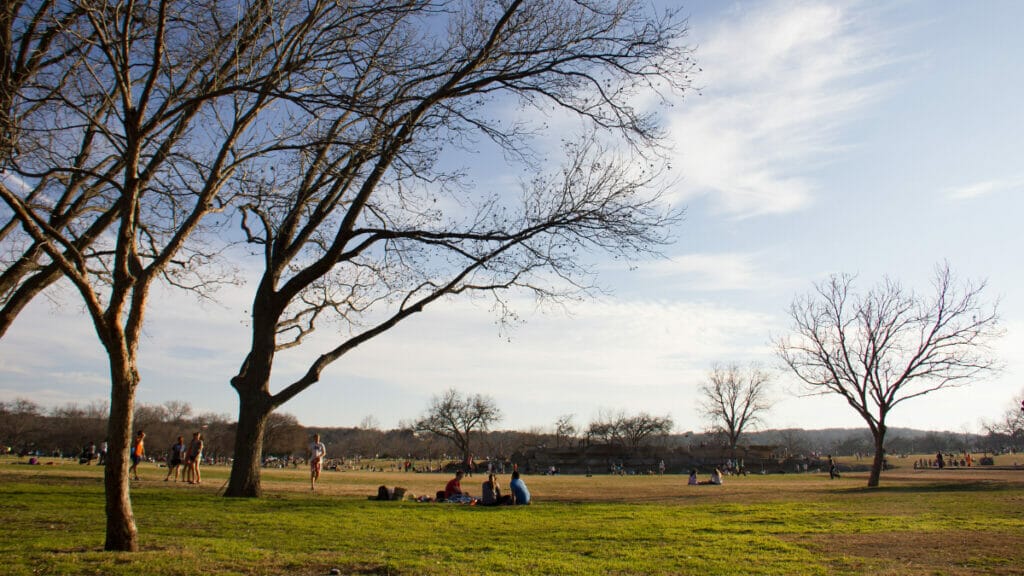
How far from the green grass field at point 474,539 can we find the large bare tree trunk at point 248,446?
0.61 metres

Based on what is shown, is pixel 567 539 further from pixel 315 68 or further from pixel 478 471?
pixel 478 471

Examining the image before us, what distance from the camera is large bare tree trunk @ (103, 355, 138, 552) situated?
283 inches

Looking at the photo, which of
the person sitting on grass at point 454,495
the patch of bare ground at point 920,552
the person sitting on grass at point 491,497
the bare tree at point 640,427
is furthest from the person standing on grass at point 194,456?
the bare tree at point 640,427

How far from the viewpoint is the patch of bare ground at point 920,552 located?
7.95 m

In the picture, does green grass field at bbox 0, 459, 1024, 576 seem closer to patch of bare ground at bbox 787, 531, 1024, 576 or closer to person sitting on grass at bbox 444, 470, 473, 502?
patch of bare ground at bbox 787, 531, 1024, 576

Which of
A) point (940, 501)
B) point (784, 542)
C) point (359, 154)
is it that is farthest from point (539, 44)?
point (940, 501)

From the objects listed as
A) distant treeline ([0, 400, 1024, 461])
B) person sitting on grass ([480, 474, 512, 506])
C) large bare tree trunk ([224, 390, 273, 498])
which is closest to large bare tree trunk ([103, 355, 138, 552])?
large bare tree trunk ([224, 390, 273, 498])

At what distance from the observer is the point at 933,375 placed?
1161 inches

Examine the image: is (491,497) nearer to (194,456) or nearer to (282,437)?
(194,456)

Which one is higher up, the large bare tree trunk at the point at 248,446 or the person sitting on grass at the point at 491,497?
the large bare tree trunk at the point at 248,446

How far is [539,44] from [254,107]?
16.5ft

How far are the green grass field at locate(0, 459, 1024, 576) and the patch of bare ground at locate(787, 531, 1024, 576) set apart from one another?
30mm

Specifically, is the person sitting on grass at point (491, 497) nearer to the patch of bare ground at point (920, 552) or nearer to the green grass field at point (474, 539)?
the green grass field at point (474, 539)

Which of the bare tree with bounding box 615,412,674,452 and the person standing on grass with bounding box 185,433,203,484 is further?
the bare tree with bounding box 615,412,674,452
